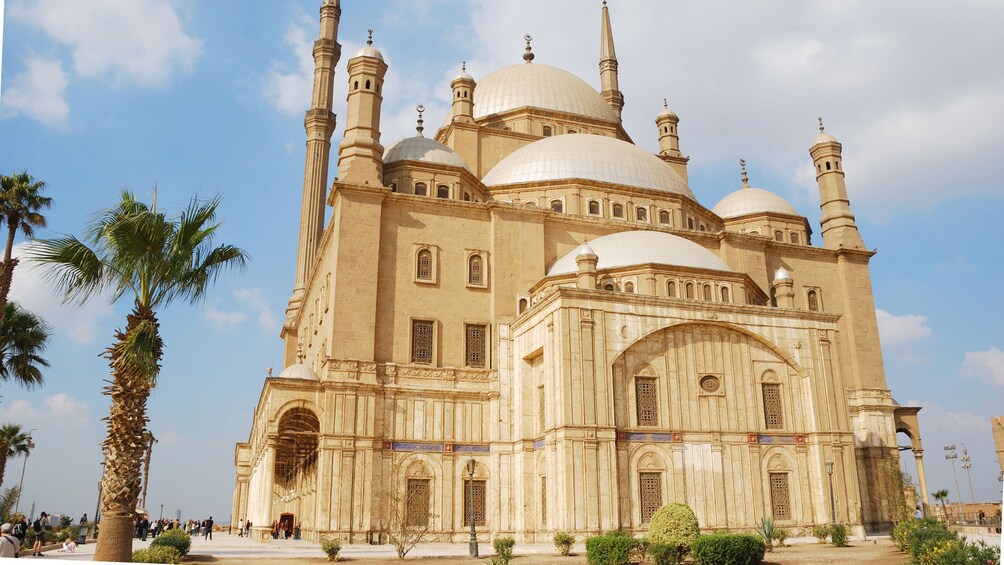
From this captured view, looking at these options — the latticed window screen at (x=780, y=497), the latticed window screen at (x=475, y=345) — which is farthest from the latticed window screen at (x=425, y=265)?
the latticed window screen at (x=780, y=497)

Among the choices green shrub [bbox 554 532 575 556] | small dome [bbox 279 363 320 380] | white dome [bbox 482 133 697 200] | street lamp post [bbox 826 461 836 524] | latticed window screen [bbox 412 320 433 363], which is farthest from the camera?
white dome [bbox 482 133 697 200]

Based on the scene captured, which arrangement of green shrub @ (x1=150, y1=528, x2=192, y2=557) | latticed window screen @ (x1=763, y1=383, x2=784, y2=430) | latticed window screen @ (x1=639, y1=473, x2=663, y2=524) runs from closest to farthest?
1. green shrub @ (x1=150, y1=528, x2=192, y2=557)
2. latticed window screen @ (x1=639, y1=473, x2=663, y2=524)
3. latticed window screen @ (x1=763, y1=383, x2=784, y2=430)

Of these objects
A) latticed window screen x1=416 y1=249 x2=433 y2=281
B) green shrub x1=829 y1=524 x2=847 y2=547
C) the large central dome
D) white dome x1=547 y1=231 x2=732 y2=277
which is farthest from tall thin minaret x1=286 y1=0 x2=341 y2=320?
green shrub x1=829 y1=524 x2=847 y2=547

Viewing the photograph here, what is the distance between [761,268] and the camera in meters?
32.7

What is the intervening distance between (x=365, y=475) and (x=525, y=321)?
714 centimetres

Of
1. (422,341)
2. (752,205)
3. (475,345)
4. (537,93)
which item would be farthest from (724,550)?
(537,93)

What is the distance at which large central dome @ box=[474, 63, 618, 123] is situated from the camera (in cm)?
4094

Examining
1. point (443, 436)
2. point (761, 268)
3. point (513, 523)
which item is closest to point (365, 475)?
point (443, 436)

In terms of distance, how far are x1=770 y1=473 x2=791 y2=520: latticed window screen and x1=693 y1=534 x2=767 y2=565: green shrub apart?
10.6 meters

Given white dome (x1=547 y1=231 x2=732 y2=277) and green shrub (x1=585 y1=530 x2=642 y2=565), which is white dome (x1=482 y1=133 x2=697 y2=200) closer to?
white dome (x1=547 y1=231 x2=732 y2=277)

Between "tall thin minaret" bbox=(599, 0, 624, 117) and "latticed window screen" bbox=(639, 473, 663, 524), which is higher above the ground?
"tall thin minaret" bbox=(599, 0, 624, 117)

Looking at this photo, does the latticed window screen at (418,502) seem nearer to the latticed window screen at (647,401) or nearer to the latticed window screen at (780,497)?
the latticed window screen at (647,401)

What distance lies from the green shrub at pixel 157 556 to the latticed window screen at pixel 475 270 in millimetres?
15626

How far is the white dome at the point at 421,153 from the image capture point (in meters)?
31.3
